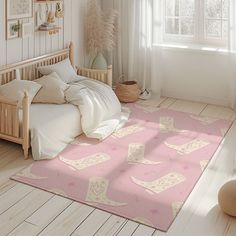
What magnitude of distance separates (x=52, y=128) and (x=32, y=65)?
3.32 ft

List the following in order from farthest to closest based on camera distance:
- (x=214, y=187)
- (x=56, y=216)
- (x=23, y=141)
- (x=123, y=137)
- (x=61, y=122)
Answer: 1. (x=123, y=137)
2. (x=61, y=122)
3. (x=23, y=141)
4. (x=214, y=187)
5. (x=56, y=216)

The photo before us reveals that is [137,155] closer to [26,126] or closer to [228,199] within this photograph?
[26,126]

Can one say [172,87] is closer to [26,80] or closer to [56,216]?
[26,80]

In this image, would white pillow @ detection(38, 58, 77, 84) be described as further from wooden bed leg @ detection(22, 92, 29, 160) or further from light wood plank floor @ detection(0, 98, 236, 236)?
light wood plank floor @ detection(0, 98, 236, 236)

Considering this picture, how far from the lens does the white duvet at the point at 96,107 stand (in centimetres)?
419

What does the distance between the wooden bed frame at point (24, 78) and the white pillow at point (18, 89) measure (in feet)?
0.42

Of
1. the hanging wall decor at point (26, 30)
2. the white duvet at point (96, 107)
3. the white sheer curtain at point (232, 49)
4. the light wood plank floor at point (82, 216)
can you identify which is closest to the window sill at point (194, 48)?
the white sheer curtain at point (232, 49)

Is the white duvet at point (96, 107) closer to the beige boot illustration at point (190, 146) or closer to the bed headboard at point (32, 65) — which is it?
the bed headboard at point (32, 65)

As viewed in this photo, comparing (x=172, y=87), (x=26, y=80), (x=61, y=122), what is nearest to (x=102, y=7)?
(x=172, y=87)

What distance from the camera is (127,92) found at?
5.25 meters

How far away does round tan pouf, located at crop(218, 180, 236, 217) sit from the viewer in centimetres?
282

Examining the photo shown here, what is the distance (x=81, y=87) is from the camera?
14.5 feet

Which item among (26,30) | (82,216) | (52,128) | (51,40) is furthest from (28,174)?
(51,40)

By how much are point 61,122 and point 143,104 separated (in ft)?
5.31
